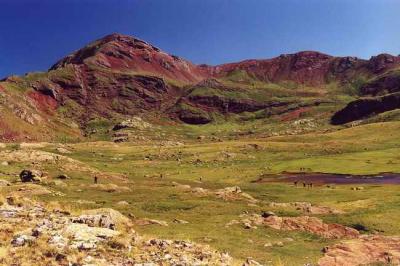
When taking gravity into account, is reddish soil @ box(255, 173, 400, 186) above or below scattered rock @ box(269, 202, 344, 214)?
above

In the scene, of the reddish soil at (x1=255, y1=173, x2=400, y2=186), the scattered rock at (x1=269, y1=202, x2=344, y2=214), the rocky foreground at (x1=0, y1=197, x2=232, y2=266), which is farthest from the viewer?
the reddish soil at (x1=255, y1=173, x2=400, y2=186)

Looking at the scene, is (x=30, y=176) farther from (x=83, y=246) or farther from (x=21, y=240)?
(x=83, y=246)

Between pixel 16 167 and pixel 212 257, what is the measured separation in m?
68.4

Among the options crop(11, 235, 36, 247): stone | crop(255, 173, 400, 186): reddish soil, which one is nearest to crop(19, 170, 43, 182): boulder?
crop(11, 235, 36, 247): stone

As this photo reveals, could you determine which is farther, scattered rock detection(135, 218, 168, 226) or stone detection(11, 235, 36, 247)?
scattered rock detection(135, 218, 168, 226)

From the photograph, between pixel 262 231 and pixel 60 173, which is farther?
pixel 60 173

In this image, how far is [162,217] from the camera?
50.6 metres

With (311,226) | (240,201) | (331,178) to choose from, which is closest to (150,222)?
(311,226)

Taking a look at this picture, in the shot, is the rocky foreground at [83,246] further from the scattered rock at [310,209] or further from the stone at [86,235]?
the scattered rock at [310,209]

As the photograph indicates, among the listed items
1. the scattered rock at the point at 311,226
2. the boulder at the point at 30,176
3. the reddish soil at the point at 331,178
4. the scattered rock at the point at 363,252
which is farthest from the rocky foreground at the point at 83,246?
the reddish soil at the point at 331,178

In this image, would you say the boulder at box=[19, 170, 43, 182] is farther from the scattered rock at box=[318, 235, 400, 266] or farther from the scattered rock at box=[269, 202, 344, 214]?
the scattered rock at box=[318, 235, 400, 266]

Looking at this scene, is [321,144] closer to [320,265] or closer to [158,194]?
[158,194]

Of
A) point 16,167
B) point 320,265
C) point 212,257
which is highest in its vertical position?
point 16,167

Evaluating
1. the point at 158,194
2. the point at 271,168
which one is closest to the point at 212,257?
the point at 158,194
